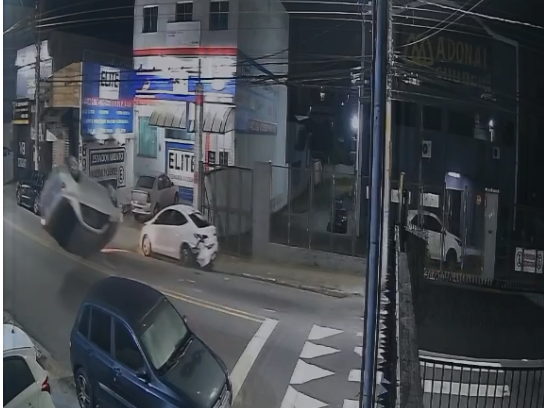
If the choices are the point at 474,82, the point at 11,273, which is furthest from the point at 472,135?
the point at 11,273

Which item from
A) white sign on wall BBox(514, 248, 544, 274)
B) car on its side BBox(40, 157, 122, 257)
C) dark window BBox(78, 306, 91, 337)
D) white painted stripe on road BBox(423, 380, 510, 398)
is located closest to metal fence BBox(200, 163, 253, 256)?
car on its side BBox(40, 157, 122, 257)

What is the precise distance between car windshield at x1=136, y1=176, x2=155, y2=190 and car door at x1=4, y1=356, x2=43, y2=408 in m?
0.52

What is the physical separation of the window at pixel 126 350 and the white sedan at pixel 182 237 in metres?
0.17

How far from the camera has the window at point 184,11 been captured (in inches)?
50.5

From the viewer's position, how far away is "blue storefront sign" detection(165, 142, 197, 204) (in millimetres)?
1272

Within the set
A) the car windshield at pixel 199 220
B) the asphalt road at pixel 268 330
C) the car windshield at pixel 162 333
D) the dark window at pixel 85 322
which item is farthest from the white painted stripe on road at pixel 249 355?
the dark window at pixel 85 322

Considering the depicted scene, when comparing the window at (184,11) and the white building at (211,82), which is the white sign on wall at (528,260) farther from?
the window at (184,11)

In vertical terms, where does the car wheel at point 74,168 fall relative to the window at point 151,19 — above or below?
below

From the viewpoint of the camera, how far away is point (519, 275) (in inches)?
50.4

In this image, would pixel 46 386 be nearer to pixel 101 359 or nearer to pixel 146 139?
pixel 101 359

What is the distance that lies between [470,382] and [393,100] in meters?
0.58

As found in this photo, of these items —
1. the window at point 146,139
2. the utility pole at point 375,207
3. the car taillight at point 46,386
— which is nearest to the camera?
the utility pole at point 375,207

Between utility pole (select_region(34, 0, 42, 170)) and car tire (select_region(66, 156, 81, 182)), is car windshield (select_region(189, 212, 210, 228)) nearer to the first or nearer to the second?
car tire (select_region(66, 156, 81, 182))

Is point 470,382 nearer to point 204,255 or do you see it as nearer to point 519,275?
point 519,275
